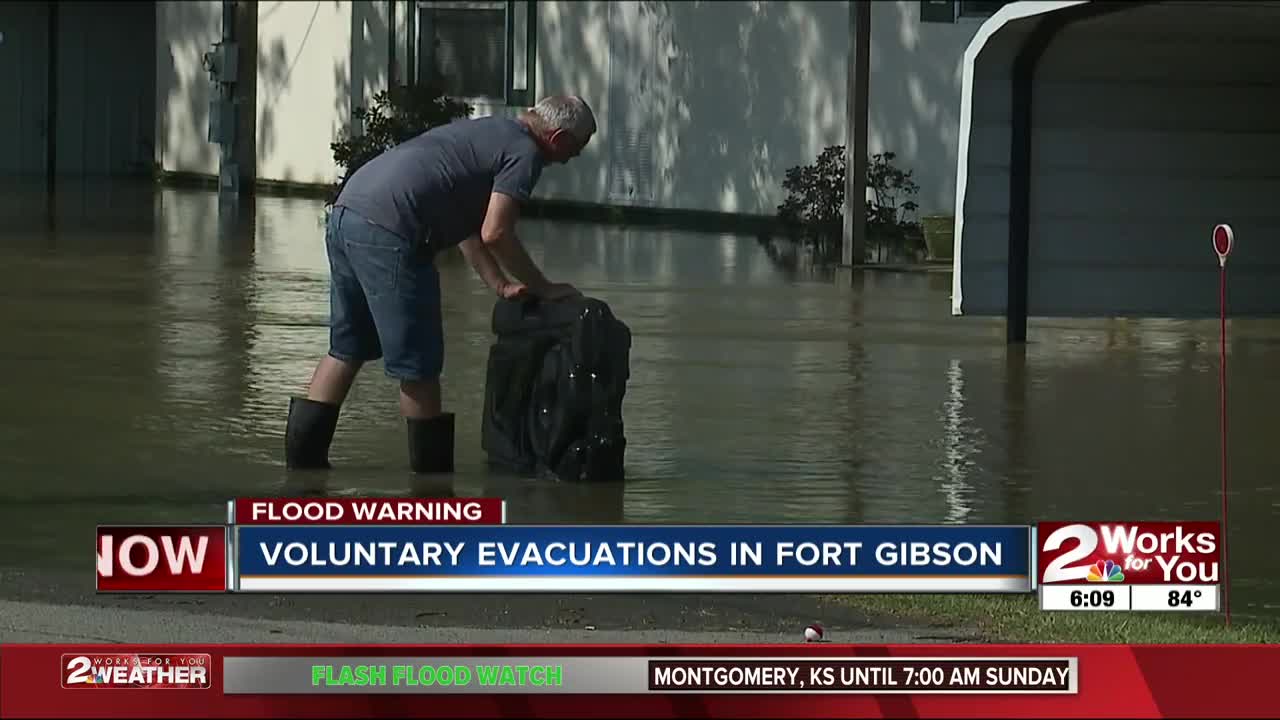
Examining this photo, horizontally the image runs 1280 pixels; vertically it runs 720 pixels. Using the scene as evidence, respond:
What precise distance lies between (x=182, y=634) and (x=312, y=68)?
33.4m

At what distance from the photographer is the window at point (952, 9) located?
28984mm

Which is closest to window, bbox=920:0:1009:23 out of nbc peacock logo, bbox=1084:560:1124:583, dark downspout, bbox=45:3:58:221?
dark downspout, bbox=45:3:58:221

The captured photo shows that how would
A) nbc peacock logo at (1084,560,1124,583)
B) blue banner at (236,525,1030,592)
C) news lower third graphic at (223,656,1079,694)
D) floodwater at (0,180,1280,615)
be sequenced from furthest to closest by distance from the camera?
floodwater at (0,180,1280,615) → blue banner at (236,525,1030,592) → nbc peacock logo at (1084,560,1124,583) → news lower third graphic at (223,656,1079,694)

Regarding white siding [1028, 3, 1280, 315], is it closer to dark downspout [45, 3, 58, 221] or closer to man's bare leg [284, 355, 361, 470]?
man's bare leg [284, 355, 361, 470]

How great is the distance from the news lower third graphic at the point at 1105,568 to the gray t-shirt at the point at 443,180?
391cm

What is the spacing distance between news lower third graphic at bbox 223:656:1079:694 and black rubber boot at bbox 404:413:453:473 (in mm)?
5064

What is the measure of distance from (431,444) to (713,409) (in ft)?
9.29

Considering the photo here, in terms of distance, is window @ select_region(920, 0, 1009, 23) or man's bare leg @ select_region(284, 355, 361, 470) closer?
man's bare leg @ select_region(284, 355, 361, 470)

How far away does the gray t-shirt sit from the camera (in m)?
10.4

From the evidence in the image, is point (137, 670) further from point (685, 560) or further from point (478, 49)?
point (478, 49)

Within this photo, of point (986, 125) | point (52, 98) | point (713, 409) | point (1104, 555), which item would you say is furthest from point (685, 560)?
point (52, 98)

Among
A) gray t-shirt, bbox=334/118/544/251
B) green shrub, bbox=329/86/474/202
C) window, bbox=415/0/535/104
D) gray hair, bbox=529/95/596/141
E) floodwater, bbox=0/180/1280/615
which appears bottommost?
floodwater, bbox=0/180/1280/615

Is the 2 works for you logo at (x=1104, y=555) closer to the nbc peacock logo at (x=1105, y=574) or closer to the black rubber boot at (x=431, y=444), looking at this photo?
the nbc peacock logo at (x=1105, y=574)

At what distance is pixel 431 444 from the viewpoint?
10.8 metres
